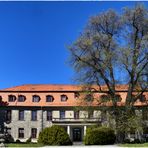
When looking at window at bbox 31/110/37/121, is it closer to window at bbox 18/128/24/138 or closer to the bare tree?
window at bbox 18/128/24/138

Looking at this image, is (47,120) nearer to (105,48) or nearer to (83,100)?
(83,100)

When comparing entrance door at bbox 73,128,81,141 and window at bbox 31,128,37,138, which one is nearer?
window at bbox 31,128,37,138

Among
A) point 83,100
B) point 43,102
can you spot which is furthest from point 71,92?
point 83,100

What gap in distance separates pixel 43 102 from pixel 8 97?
215 inches

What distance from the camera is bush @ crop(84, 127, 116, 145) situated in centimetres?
3822

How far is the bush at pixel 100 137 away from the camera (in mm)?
38219

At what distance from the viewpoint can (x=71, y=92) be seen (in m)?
60.5

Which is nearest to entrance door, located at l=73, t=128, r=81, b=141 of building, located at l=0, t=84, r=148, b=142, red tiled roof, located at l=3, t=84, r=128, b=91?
building, located at l=0, t=84, r=148, b=142

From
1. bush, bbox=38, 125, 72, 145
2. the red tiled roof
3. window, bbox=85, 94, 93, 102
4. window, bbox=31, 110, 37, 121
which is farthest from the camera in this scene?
the red tiled roof

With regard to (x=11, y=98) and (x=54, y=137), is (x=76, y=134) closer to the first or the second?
(x=11, y=98)

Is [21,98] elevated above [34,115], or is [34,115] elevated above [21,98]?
[21,98]

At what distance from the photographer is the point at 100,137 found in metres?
38.3

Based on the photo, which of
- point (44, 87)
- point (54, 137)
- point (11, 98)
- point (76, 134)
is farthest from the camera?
point (44, 87)

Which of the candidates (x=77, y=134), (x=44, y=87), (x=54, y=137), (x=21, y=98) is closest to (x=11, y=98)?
(x=21, y=98)
